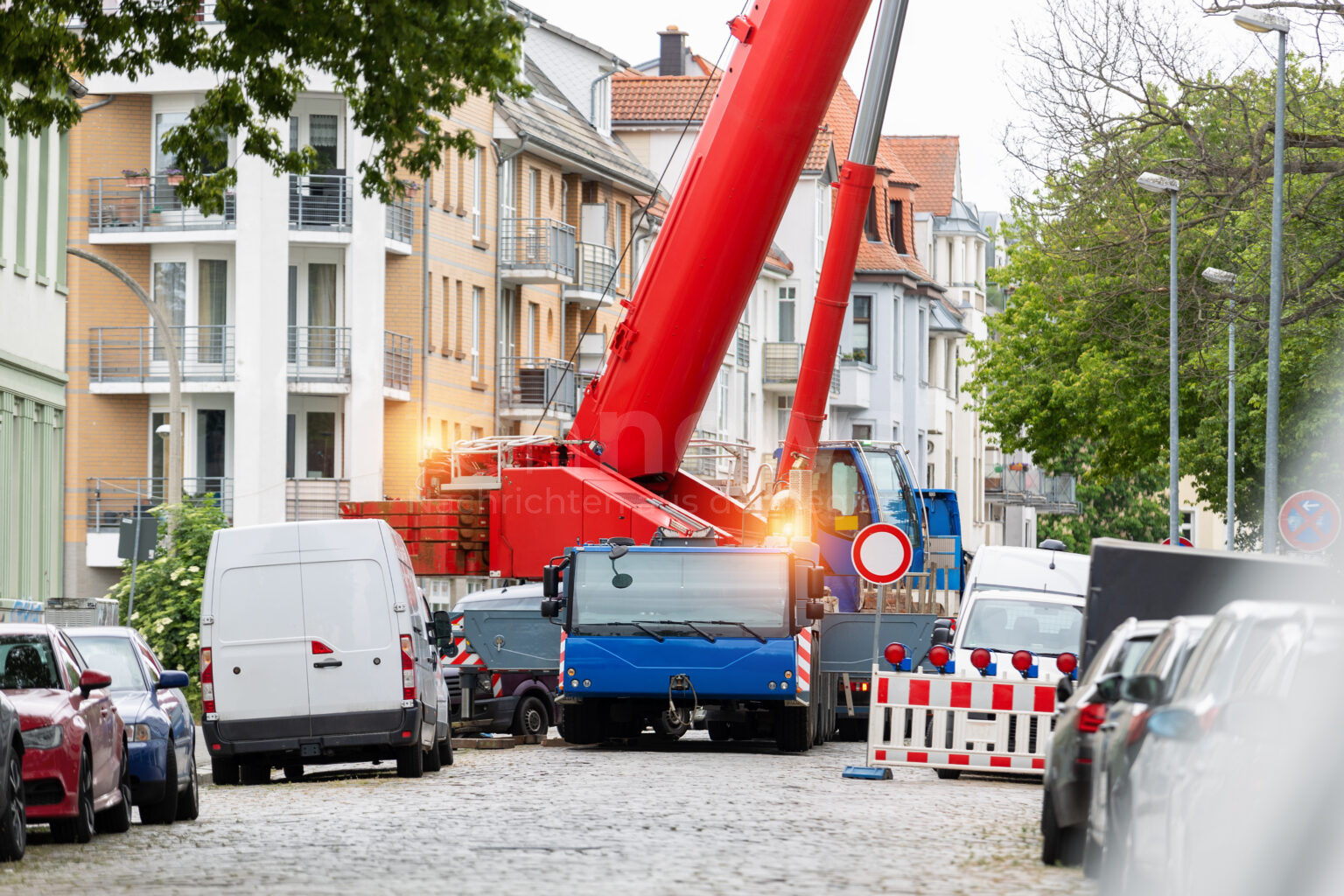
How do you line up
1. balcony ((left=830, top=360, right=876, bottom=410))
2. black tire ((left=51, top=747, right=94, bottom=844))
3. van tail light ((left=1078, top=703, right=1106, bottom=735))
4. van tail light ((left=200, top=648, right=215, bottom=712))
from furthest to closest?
balcony ((left=830, top=360, right=876, bottom=410)), van tail light ((left=200, top=648, right=215, bottom=712)), black tire ((left=51, top=747, right=94, bottom=844)), van tail light ((left=1078, top=703, right=1106, bottom=735))

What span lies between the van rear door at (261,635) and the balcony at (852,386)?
58394 mm

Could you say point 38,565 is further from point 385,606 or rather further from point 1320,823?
point 1320,823

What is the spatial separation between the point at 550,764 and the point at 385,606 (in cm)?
247

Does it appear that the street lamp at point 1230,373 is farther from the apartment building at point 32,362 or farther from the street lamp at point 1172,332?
the apartment building at point 32,362

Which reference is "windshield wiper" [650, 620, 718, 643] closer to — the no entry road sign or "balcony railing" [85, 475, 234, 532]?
the no entry road sign

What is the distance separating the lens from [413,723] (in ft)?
69.7

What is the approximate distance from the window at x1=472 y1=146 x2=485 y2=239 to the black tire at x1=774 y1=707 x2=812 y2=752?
3204 cm

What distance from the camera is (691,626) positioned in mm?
24125

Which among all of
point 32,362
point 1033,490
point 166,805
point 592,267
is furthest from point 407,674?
point 1033,490

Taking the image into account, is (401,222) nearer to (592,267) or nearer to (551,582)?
(592,267)

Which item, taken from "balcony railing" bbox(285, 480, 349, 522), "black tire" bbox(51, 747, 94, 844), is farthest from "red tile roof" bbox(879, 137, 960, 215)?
"black tire" bbox(51, 747, 94, 844)

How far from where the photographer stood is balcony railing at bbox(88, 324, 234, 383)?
4922cm

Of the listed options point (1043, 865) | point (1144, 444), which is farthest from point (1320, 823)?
point (1144, 444)

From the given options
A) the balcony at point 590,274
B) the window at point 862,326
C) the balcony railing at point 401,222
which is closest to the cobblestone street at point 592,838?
the balcony railing at point 401,222
